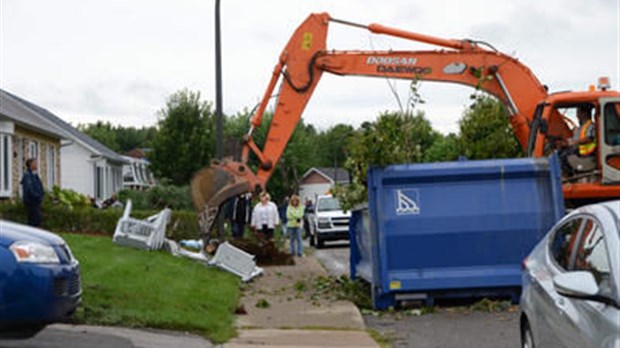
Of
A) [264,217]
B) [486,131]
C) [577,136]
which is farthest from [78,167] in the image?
[577,136]

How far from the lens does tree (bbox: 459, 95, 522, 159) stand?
27645 mm

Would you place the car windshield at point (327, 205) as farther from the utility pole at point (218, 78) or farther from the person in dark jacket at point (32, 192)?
the person in dark jacket at point (32, 192)

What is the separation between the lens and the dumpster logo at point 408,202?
13.2 m

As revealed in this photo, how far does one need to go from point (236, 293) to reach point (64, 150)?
3101 centimetres

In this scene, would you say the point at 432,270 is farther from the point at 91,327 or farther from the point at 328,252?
the point at 328,252

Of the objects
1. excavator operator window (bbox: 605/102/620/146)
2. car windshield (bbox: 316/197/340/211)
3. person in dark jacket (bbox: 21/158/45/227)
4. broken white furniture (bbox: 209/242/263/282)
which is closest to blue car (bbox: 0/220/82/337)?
broken white furniture (bbox: 209/242/263/282)

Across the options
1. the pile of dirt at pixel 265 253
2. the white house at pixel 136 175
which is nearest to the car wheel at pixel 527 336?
the pile of dirt at pixel 265 253

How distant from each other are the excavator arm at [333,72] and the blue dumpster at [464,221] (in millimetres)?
3365

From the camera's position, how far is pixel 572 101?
15.3m

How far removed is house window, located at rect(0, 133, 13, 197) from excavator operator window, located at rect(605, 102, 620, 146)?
16472mm

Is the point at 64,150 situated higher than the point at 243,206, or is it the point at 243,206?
the point at 64,150

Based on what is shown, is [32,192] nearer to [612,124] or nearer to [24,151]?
[24,151]

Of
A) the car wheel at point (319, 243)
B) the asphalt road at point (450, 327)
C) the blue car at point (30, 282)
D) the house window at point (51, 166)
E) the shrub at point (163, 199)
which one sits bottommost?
the asphalt road at point (450, 327)

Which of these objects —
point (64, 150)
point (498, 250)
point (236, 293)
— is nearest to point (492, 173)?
point (498, 250)
